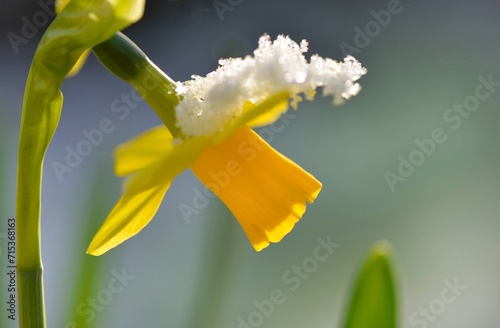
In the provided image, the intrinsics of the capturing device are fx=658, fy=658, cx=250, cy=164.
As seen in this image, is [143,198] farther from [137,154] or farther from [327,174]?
[327,174]

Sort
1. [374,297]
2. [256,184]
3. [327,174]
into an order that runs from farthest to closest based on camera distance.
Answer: [327,174] → [256,184] → [374,297]

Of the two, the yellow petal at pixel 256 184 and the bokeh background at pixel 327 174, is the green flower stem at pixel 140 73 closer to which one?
the yellow petal at pixel 256 184

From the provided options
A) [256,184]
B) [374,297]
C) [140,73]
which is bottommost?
[374,297]

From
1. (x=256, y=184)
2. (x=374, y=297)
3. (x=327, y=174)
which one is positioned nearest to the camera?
(x=374, y=297)

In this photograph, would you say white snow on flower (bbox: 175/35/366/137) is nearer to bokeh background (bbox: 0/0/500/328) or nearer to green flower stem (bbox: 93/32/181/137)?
green flower stem (bbox: 93/32/181/137)

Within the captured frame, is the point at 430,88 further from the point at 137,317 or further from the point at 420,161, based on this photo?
the point at 137,317

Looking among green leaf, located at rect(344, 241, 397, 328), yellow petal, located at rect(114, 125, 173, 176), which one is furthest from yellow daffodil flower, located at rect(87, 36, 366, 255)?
green leaf, located at rect(344, 241, 397, 328)

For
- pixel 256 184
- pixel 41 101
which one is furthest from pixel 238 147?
pixel 41 101

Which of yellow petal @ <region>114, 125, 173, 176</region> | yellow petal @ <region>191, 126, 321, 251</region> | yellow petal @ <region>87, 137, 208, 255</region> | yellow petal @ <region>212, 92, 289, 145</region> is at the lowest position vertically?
yellow petal @ <region>191, 126, 321, 251</region>

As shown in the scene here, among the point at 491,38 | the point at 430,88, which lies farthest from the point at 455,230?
the point at 491,38
